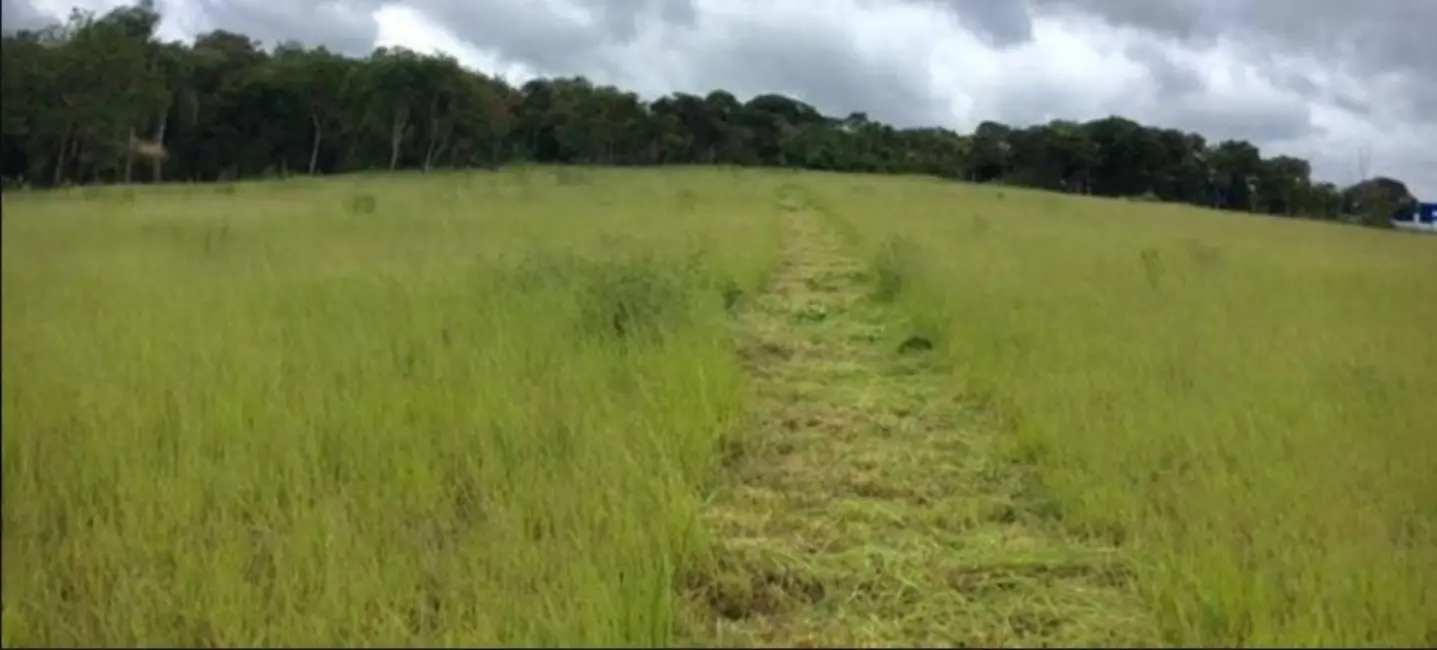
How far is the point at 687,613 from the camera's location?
3562 millimetres

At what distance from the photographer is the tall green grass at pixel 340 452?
10.4ft

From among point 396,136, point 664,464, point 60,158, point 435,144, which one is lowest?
point 664,464

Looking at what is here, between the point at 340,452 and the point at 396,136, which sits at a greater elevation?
the point at 396,136

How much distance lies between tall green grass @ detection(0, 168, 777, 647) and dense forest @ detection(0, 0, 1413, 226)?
0.51 meters

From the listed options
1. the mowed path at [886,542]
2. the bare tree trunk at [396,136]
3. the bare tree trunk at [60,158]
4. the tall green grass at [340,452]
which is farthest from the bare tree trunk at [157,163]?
the bare tree trunk at [396,136]

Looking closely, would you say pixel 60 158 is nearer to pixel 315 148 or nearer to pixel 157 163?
pixel 157 163

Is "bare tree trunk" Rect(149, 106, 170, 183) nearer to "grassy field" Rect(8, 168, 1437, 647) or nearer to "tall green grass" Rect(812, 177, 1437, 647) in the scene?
"grassy field" Rect(8, 168, 1437, 647)

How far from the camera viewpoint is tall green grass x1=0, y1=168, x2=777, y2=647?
3.17 metres

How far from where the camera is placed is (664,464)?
15.3ft

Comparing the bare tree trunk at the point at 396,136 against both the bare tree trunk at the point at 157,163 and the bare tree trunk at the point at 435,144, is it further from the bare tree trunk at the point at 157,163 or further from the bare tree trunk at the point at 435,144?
the bare tree trunk at the point at 157,163

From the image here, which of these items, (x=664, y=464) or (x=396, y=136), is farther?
(x=396, y=136)

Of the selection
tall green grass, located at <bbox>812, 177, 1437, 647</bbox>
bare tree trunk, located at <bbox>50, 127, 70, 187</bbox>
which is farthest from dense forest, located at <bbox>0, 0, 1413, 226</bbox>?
tall green grass, located at <bbox>812, 177, 1437, 647</bbox>

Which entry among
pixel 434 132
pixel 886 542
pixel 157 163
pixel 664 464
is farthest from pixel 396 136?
pixel 886 542

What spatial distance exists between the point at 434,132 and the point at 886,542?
170ft
